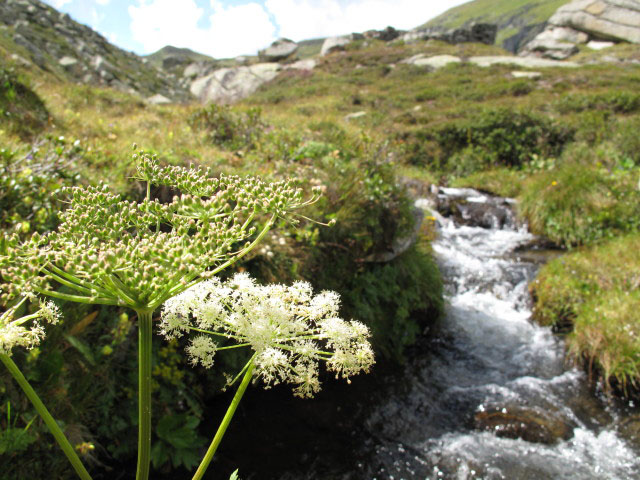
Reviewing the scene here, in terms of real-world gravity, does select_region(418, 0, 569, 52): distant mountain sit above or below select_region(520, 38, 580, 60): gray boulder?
above

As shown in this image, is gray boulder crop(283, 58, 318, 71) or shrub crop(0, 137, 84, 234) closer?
shrub crop(0, 137, 84, 234)

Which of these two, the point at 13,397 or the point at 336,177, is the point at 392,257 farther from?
the point at 13,397

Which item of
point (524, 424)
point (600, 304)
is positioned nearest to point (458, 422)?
point (524, 424)

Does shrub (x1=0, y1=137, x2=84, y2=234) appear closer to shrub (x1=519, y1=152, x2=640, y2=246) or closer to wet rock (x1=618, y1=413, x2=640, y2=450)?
wet rock (x1=618, y1=413, x2=640, y2=450)

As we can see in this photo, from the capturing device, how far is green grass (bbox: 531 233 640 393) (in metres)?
5.63

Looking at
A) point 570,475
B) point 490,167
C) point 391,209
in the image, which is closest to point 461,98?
point 490,167

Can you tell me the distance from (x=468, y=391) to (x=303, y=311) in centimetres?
539

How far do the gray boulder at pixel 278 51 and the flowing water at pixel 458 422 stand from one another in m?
44.2

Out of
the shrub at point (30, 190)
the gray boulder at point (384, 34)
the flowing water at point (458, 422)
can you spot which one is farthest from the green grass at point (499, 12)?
the shrub at point (30, 190)

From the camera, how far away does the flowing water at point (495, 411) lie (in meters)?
4.46

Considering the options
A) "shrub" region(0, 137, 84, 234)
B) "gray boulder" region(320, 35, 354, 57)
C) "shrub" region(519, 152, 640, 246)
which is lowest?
"shrub" region(519, 152, 640, 246)

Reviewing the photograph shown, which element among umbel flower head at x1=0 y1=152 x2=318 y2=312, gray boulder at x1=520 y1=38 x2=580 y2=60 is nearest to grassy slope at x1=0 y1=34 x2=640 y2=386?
umbel flower head at x1=0 y1=152 x2=318 y2=312

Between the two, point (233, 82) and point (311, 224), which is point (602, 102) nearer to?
point (311, 224)

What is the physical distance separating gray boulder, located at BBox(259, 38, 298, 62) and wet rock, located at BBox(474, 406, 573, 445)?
46.2 m
